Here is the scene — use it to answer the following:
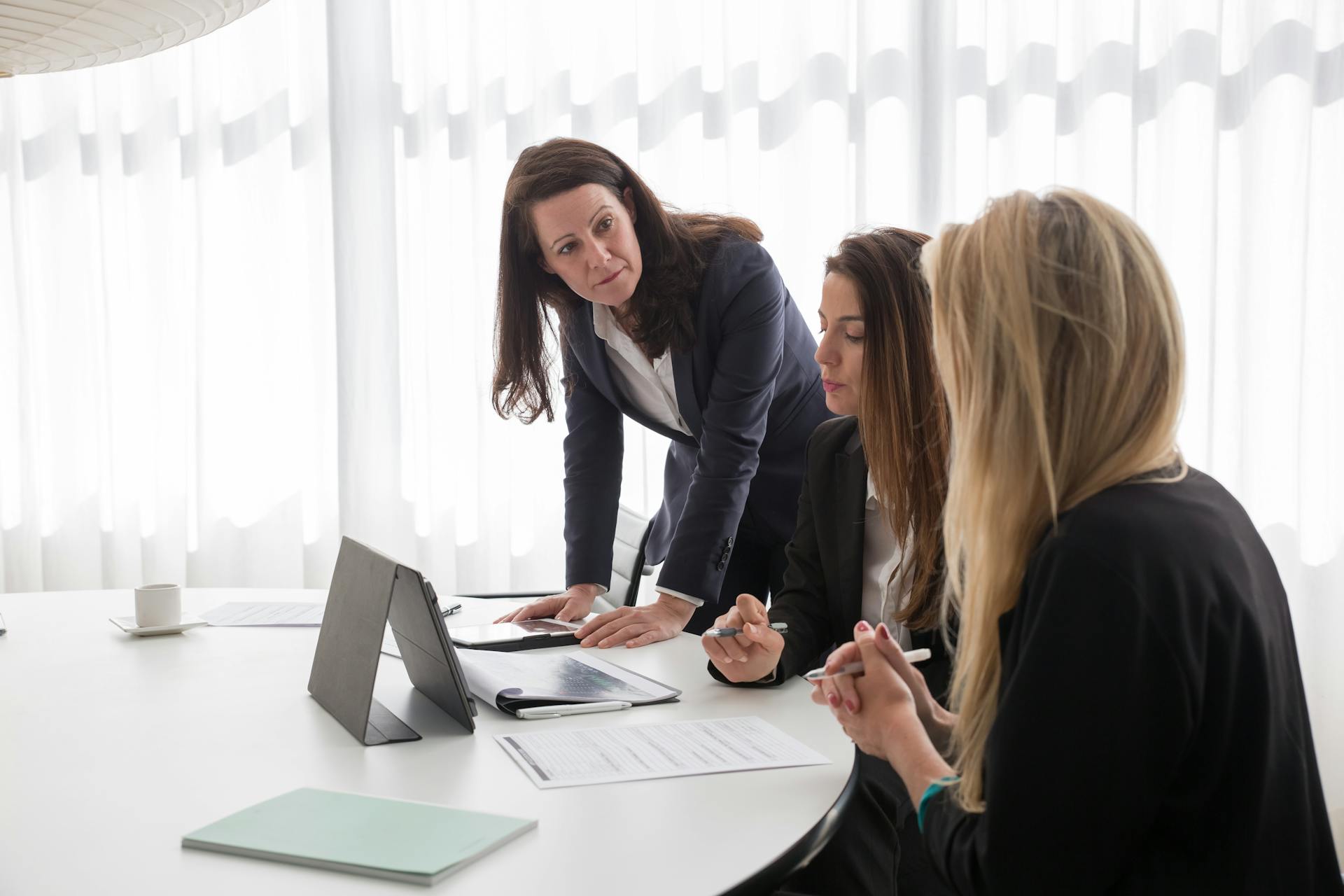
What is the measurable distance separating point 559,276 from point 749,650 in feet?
3.38

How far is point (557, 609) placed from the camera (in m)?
2.00

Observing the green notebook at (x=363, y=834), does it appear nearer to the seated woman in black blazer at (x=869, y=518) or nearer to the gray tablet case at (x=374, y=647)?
the gray tablet case at (x=374, y=647)

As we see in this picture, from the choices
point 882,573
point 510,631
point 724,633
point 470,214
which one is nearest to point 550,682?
point 724,633

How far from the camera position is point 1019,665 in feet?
2.72

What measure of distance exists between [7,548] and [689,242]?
308 centimetres

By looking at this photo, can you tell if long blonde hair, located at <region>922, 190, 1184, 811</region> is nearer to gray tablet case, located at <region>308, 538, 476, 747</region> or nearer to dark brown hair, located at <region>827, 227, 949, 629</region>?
gray tablet case, located at <region>308, 538, 476, 747</region>

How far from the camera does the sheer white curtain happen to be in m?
3.14

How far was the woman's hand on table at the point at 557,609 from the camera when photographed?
196cm

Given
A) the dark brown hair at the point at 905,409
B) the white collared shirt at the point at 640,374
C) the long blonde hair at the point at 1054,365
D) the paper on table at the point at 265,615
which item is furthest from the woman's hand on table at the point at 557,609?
the long blonde hair at the point at 1054,365

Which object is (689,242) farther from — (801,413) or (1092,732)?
(1092,732)

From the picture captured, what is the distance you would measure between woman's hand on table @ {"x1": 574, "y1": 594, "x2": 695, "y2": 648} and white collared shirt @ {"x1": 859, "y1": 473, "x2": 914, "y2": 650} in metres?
0.32

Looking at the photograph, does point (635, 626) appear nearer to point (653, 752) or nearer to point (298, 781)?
point (653, 752)

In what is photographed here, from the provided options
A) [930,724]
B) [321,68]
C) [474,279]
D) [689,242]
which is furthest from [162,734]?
[321,68]

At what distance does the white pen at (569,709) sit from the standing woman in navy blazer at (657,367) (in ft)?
1.21
